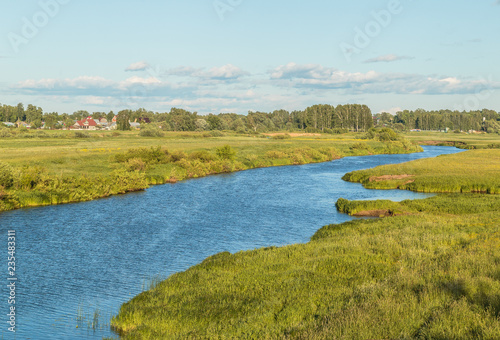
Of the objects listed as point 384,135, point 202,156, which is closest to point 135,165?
point 202,156

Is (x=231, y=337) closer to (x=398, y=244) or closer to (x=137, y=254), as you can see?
(x=398, y=244)

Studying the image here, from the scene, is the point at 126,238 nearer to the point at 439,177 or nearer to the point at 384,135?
the point at 439,177

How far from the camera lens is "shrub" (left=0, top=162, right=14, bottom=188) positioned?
39438mm

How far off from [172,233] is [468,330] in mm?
21602

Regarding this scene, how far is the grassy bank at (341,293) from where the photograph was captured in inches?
471

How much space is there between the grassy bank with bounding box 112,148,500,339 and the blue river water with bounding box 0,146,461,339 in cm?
231

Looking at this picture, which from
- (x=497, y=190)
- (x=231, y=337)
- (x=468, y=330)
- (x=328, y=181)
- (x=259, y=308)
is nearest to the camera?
(x=468, y=330)

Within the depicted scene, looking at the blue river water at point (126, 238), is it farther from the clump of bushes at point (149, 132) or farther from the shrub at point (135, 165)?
the clump of bushes at point (149, 132)

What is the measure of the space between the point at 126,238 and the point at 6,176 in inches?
720

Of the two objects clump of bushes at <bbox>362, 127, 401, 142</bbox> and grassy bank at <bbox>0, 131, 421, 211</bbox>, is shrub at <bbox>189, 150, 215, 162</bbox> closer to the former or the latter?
grassy bank at <bbox>0, 131, 421, 211</bbox>

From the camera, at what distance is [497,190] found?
4528 cm

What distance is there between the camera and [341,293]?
15289 mm

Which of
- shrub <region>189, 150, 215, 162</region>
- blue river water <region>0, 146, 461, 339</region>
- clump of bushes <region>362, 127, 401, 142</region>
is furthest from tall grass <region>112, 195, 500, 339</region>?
clump of bushes <region>362, 127, 401, 142</region>

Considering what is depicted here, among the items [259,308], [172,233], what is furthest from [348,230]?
[259,308]
